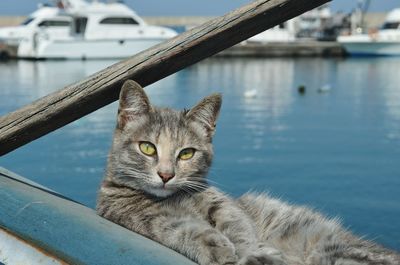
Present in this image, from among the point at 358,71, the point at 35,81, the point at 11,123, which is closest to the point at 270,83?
the point at 358,71

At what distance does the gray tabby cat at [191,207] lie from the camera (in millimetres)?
2396

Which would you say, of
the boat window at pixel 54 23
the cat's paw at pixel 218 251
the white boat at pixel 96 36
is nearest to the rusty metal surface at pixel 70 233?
the cat's paw at pixel 218 251

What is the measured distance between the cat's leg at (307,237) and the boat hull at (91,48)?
2842cm

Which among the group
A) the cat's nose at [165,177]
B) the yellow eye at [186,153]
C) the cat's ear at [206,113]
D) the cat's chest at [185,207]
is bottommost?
the cat's chest at [185,207]

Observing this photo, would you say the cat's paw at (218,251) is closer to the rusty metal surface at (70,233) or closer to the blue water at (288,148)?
the rusty metal surface at (70,233)

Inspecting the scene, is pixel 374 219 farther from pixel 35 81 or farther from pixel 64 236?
pixel 35 81

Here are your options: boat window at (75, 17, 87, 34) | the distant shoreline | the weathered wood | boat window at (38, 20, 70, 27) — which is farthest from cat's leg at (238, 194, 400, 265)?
the distant shoreline

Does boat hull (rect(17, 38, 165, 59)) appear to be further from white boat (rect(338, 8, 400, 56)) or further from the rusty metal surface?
the rusty metal surface

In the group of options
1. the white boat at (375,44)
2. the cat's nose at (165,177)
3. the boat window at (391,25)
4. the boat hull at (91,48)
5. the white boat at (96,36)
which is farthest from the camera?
the boat window at (391,25)

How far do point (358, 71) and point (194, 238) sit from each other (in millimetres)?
24405

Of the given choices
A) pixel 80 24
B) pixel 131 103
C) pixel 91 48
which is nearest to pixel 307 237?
pixel 131 103

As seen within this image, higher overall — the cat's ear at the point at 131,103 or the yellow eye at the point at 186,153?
the cat's ear at the point at 131,103

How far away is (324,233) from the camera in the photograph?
2.61 meters

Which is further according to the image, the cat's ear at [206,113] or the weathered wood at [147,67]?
the cat's ear at [206,113]
